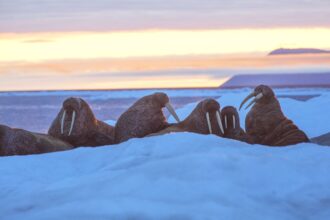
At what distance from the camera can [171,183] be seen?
17.7ft

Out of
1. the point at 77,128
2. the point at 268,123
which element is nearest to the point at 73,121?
the point at 77,128

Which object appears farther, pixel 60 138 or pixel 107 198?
pixel 60 138

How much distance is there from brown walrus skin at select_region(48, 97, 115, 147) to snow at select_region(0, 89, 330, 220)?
3.07 meters

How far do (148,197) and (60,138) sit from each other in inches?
211

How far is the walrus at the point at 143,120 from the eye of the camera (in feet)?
33.5

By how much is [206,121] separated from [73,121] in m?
2.06

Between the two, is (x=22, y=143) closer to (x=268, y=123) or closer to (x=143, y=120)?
(x=143, y=120)

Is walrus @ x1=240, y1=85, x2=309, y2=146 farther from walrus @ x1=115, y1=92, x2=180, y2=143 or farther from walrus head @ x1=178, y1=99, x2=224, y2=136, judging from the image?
walrus @ x1=115, y1=92, x2=180, y2=143

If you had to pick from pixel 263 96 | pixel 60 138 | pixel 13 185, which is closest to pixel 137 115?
pixel 60 138

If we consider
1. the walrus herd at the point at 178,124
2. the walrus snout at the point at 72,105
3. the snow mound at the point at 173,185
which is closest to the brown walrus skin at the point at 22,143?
the walrus herd at the point at 178,124

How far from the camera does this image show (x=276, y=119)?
10.4 m

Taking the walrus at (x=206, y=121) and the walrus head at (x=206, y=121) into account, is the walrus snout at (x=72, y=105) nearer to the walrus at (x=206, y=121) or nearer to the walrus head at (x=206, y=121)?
the walrus at (x=206, y=121)

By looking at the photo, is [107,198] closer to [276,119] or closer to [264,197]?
[264,197]

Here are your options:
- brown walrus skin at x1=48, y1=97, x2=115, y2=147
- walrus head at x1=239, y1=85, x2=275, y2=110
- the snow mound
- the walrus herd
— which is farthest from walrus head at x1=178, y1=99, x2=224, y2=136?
the snow mound
